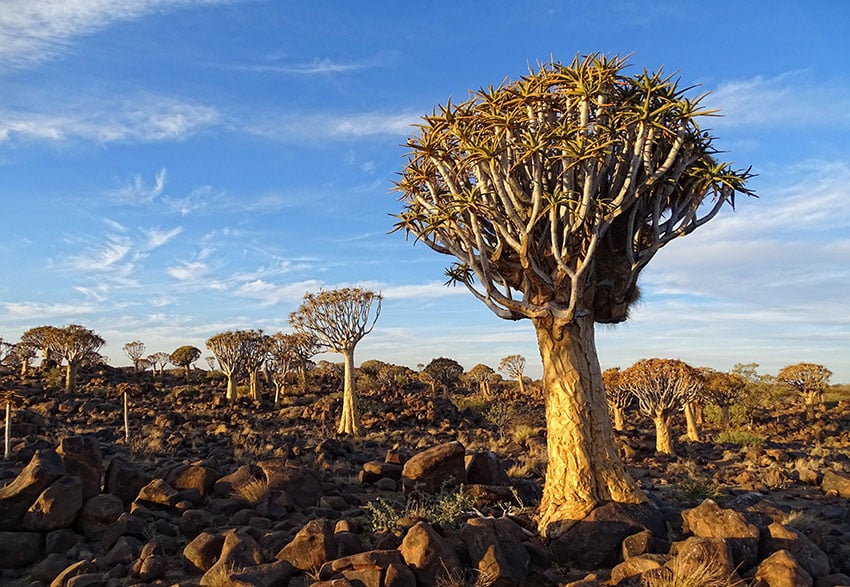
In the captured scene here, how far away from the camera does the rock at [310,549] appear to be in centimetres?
658

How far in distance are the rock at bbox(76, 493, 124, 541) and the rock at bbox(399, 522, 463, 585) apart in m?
4.34

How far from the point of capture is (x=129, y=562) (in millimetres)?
7102

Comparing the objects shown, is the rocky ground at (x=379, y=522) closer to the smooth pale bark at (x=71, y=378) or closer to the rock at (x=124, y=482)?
the rock at (x=124, y=482)

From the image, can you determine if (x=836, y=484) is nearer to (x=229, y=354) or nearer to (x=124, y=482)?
(x=124, y=482)

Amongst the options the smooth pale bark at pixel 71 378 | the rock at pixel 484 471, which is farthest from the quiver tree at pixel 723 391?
the smooth pale bark at pixel 71 378

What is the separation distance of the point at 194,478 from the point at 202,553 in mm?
2968

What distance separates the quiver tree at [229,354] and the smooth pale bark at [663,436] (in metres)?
21.6

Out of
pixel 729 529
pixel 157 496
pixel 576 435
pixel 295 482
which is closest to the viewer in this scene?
pixel 729 529

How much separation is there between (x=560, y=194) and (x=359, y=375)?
3714 centimetres

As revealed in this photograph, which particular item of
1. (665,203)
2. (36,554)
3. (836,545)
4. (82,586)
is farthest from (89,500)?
(836,545)

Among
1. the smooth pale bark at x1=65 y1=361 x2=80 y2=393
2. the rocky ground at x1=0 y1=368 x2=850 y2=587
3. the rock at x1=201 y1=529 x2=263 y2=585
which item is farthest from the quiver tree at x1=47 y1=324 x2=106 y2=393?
the rock at x1=201 y1=529 x2=263 y2=585

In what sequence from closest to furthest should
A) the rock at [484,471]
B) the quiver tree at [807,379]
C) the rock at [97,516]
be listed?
1. the rock at [97,516]
2. the rock at [484,471]
3. the quiver tree at [807,379]

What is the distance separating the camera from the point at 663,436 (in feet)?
62.6

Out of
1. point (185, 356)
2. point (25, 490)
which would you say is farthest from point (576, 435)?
point (185, 356)
